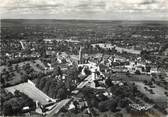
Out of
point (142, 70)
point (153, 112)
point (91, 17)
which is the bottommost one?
point (153, 112)

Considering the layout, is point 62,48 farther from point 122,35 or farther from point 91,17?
point 122,35

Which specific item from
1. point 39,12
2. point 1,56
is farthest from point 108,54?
point 1,56

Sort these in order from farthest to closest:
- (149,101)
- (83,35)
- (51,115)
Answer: (83,35) → (149,101) → (51,115)

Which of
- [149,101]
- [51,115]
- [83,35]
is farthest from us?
[83,35]

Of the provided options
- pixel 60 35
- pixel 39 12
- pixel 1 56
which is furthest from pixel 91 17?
pixel 1 56

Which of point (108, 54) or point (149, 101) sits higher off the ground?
point (108, 54)

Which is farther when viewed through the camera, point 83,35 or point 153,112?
point 83,35

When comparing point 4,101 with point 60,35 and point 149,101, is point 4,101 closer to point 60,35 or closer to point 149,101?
point 60,35
